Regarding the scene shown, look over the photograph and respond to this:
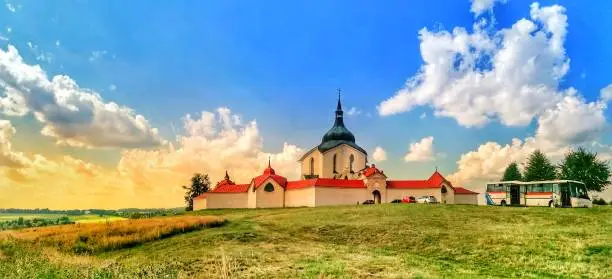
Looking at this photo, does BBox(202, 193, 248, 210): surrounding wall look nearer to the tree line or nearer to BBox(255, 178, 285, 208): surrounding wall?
BBox(255, 178, 285, 208): surrounding wall

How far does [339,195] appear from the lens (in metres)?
69.6

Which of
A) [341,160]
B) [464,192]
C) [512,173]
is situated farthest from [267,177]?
[512,173]

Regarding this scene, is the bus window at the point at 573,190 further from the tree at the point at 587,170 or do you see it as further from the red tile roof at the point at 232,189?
the red tile roof at the point at 232,189

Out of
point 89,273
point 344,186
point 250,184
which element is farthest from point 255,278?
point 250,184

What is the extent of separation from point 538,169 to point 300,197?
4320 centimetres

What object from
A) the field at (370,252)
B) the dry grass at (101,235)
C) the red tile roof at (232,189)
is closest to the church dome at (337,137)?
the red tile roof at (232,189)

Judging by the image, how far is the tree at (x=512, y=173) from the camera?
303ft

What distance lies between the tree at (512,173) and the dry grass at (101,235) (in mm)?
74667

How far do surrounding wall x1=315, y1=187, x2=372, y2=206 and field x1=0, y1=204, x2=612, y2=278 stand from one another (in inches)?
1122

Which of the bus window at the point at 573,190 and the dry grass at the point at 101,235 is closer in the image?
the dry grass at the point at 101,235

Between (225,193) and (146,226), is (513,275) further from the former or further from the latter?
(225,193)

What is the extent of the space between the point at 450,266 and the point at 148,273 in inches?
497

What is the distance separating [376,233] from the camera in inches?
1208

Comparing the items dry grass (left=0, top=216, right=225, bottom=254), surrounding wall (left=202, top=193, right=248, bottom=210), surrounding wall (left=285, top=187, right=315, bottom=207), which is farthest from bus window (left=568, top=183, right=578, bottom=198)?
surrounding wall (left=202, top=193, right=248, bottom=210)
